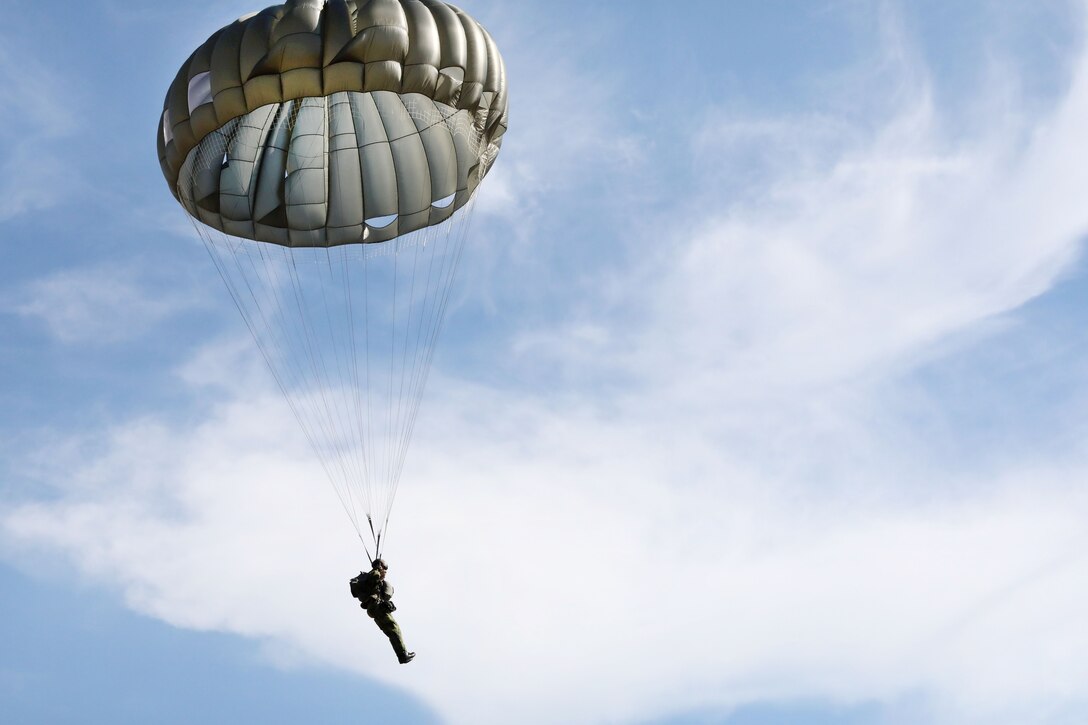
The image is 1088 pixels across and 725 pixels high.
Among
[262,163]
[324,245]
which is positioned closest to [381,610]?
[324,245]

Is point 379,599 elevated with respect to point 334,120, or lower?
lower

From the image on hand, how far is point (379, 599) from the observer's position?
19.9m

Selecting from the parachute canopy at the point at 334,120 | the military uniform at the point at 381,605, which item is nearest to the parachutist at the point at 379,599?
the military uniform at the point at 381,605

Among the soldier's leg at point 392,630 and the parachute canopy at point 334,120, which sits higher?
the parachute canopy at point 334,120

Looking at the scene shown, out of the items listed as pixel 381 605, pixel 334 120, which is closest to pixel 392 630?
pixel 381 605

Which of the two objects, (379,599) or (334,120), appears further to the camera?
(334,120)

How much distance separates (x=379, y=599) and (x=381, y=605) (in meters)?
0.09

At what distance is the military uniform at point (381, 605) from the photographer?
19781 mm

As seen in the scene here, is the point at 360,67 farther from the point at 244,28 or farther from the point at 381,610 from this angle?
the point at 381,610

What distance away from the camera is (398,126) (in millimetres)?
21594

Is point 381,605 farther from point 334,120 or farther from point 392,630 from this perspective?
point 334,120

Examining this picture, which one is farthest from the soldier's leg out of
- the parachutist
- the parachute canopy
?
the parachute canopy

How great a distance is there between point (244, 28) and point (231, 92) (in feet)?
3.32

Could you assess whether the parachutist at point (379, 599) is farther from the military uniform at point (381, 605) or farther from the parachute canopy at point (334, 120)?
the parachute canopy at point (334, 120)
